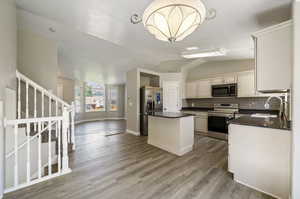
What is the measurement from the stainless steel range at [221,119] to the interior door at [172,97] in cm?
128

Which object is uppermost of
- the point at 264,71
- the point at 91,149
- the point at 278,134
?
the point at 264,71

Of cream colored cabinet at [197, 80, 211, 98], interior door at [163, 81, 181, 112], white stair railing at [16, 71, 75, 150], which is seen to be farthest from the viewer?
interior door at [163, 81, 181, 112]

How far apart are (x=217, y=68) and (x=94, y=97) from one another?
7266 mm

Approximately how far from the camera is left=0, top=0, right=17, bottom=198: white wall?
1772 mm

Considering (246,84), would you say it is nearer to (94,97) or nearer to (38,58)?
(38,58)

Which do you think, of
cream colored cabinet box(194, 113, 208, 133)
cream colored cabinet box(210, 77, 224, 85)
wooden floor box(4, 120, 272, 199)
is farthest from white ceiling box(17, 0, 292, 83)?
wooden floor box(4, 120, 272, 199)

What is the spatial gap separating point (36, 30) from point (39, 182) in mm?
3025

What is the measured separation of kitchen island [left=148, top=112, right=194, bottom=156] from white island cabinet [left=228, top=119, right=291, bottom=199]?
1.14 metres

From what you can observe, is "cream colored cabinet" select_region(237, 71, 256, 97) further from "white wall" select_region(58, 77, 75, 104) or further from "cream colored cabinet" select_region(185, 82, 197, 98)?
"white wall" select_region(58, 77, 75, 104)

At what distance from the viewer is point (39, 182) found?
2.06 meters

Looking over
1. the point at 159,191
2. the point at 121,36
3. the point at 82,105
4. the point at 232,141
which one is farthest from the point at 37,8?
the point at 82,105

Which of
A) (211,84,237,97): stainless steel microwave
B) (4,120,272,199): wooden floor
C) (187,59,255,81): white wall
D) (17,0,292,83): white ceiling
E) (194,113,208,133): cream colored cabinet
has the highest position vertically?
(17,0,292,83): white ceiling

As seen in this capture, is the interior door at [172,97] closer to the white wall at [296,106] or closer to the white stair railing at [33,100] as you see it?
the white stair railing at [33,100]

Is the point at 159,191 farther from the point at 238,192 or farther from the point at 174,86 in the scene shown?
the point at 174,86
